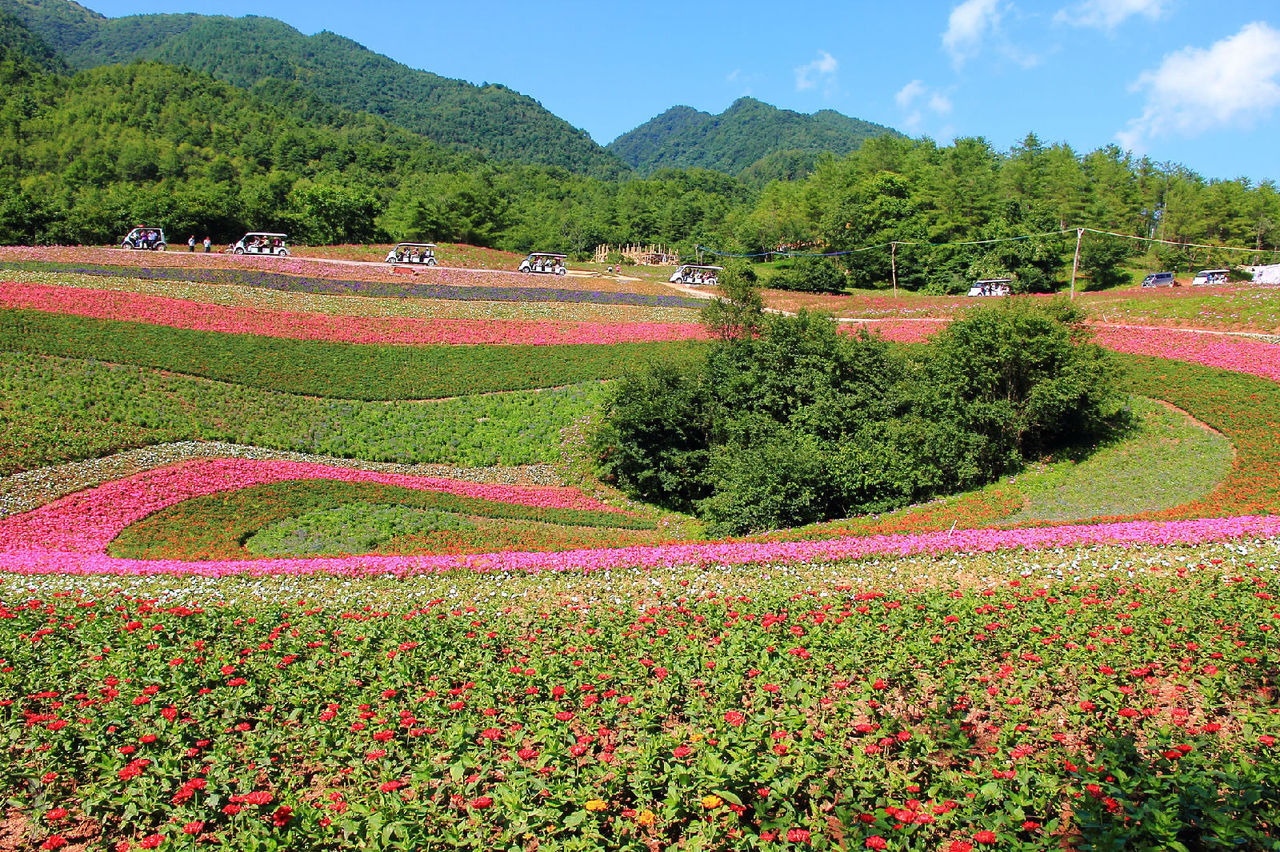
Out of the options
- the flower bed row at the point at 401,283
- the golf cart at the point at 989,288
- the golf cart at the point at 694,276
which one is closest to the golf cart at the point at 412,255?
the flower bed row at the point at 401,283

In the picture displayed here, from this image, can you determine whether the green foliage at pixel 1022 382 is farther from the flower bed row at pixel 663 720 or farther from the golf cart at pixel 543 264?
the golf cart at pixel 543 264

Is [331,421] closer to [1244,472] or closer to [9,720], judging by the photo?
[9,720]

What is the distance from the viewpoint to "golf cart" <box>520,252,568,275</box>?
56938 millimetres

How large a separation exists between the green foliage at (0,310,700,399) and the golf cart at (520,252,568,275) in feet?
68.1

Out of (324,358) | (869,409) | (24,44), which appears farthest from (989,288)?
(24,44)

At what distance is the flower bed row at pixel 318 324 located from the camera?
109 ft

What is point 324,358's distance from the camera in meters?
33.3

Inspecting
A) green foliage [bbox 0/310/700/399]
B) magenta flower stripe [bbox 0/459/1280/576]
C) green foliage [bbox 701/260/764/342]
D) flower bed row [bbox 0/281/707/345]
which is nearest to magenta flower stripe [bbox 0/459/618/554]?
magenta flower stripe [bbox 0/459/1280/576]

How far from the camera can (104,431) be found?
2345cm

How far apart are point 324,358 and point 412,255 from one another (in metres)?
24.8

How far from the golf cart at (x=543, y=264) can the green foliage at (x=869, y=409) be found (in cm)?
3067

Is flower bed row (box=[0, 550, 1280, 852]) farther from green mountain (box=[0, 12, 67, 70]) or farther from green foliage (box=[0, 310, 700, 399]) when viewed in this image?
green mountain (box=[0, 12, 67, 70])

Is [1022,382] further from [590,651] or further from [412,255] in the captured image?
[412,255]

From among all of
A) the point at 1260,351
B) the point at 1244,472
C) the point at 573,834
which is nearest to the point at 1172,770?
the point at 573,834
